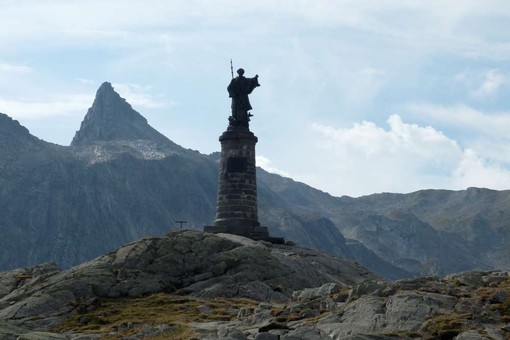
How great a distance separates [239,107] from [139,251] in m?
17.5

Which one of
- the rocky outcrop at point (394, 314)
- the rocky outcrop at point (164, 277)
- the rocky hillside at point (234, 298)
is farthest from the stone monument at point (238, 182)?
the rocky outcrop at point (394, 314)

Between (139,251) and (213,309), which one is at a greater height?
(139,251)

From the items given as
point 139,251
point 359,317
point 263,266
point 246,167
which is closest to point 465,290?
point 359,317

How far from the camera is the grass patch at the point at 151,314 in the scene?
30703 millimetres

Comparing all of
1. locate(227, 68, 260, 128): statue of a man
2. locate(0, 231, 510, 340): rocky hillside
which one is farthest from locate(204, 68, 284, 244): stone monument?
locate(0, 231, 510, 340): rocky hillside

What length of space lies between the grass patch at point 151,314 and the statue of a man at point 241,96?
2022 centimetres

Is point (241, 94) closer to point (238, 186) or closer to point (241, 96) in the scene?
point (241, 96)

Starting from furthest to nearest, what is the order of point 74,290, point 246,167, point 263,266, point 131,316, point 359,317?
point 246,167 → point 263,266 → point 74,290 → point 131,316 → point 359,317

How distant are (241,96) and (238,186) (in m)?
6.58

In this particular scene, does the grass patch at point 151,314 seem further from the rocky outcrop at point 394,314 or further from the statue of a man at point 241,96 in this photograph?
the statue of a man at point 241,96

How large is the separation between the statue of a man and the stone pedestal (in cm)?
84

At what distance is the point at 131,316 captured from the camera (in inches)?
1300

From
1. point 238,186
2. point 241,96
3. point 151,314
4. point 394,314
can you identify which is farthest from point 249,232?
point 394,314

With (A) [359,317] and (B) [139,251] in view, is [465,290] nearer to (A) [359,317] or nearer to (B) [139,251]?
(A) [359,317]
